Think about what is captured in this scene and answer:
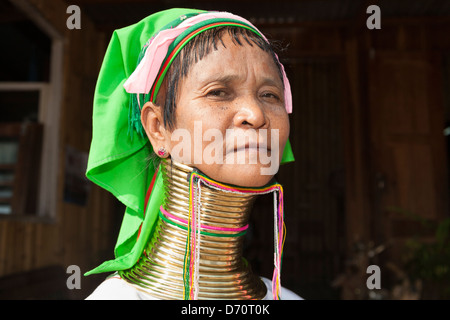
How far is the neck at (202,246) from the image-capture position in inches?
37.7

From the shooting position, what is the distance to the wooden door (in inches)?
229

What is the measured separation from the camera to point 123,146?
3.60 feet

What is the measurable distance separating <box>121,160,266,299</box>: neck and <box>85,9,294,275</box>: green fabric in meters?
0.07

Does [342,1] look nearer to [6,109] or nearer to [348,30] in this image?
[348,30]

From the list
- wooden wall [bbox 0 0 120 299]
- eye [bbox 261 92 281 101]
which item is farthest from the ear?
wooden wall [bbox 0 0 120 299]

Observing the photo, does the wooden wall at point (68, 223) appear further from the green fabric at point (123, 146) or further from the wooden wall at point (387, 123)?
the wooden wall at point (387, 123)

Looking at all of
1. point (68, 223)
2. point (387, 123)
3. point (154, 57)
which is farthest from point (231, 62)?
point (387, 123)

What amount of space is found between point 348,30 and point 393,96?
1159mm

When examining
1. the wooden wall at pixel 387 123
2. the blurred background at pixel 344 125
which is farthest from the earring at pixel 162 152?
the wooden wall at pixel 387 123

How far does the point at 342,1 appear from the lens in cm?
555

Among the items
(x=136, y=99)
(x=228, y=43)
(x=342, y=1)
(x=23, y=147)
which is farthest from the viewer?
(x=342, y=1)

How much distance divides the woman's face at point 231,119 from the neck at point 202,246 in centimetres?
7

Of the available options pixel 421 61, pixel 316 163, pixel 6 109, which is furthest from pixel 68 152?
pixel 316 163

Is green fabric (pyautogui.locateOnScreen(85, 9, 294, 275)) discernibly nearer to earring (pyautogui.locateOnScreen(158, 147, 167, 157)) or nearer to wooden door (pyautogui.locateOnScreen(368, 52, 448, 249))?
earring (pyautogui.locateOnScreen(158, 147, 167, 157))
